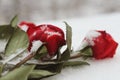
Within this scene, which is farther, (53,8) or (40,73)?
(53,8)

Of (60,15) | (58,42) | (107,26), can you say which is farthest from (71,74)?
(60,15)

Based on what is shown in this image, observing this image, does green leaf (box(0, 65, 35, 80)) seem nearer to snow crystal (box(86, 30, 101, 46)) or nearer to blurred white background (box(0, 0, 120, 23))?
snow crystal (box(86, 30, 101, 46))

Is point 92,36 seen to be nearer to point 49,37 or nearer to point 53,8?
point 49,37

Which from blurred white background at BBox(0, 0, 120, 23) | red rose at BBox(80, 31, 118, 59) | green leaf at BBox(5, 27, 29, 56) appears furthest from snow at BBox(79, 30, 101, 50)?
blurred white background at BBox(0, 0, 120, 23)

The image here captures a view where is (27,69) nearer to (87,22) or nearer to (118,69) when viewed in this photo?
(118,69)

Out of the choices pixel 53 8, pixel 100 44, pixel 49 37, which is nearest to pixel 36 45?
pixel 49 37

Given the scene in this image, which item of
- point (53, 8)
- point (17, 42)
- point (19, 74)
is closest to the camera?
point (19, 74)

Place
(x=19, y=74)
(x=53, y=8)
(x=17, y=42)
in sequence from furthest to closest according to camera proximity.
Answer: (x=53, y=8), (x=17, y=42), (x=19, y=74)
